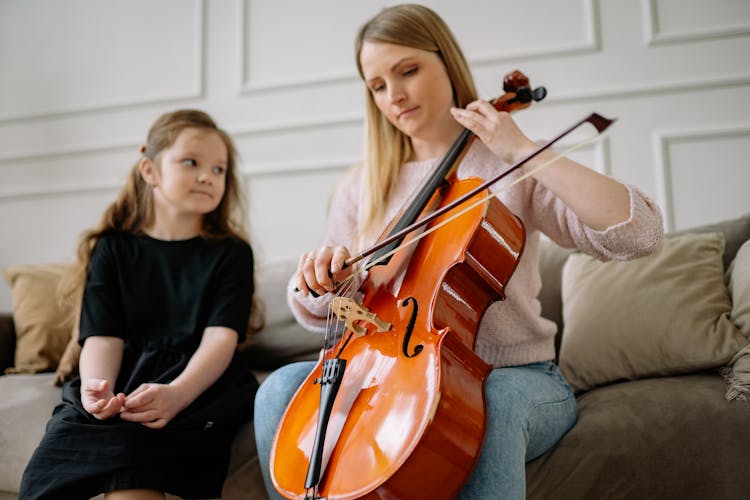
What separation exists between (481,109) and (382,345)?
43 centimetres

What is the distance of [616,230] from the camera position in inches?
36.0

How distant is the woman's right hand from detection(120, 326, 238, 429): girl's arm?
1.09ft

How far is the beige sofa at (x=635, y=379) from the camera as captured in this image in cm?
96

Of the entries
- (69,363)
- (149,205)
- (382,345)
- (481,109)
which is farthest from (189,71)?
(382,345)

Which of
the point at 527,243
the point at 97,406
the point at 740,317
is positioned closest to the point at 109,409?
the point at 97,406

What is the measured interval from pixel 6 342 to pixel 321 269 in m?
1.25

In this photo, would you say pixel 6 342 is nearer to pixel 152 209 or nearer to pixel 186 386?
pixel 152 209

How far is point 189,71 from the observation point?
Result: 237cm

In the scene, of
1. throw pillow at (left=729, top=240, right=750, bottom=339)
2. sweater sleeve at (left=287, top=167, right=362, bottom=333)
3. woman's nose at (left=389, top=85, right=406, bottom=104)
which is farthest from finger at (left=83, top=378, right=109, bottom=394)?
throw pillow at (left=729, top=240, right=750, bottom=339)

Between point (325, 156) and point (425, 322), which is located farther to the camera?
point (325, 156)

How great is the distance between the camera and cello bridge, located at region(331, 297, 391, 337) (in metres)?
0.84

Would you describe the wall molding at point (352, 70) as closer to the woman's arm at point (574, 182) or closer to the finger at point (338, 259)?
the woman's arm at point (574, 182)

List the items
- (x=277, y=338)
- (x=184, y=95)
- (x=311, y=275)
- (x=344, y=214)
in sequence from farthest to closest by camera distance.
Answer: (x=184, y=95)
(x=277, y=338)
(x=344, y=214)
(x=311, y=275)

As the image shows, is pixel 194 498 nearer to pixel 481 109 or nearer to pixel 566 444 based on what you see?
pixel 566 444
